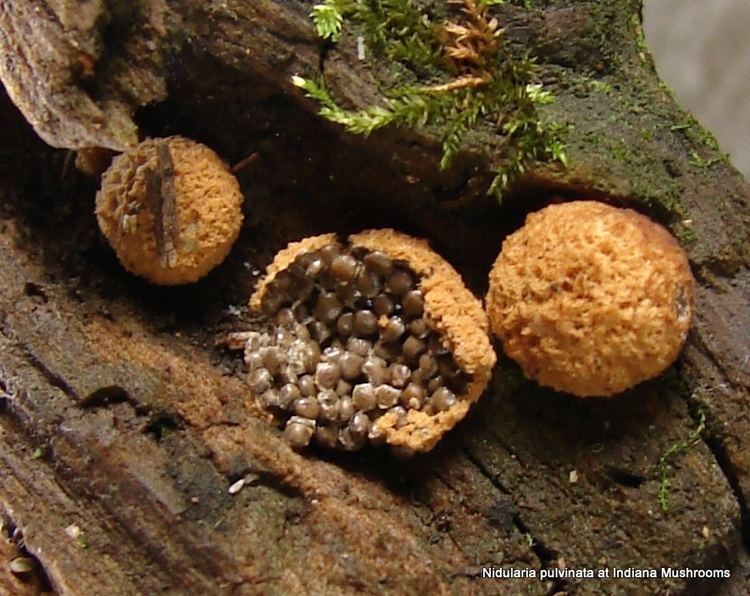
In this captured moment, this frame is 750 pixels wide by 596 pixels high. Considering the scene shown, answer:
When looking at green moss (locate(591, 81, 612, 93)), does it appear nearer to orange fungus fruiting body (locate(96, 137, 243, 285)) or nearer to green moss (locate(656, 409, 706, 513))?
green moss (locate(656, 409, 706, 513))

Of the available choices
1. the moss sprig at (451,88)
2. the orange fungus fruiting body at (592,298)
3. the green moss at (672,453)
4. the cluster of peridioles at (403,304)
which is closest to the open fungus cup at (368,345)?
the cluster of peridioles at (403,304)

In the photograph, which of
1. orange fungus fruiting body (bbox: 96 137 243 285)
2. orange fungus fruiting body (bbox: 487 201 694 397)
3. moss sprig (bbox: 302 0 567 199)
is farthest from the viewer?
orange fungus fruiting body (bbox: 96 137 243 285)

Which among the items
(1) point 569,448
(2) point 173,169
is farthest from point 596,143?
(2) point 173,169

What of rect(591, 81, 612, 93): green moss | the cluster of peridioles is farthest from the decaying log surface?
the cluster of peridioles

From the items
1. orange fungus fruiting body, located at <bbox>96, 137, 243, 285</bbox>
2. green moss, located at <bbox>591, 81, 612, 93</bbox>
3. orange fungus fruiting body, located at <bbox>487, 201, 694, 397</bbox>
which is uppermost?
green moss, located at <bbox>591, 81, 612, 93</bbox>

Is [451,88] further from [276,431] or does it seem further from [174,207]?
[276,431]

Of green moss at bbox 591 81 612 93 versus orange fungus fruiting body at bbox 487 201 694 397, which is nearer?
orange fungus fruiting body at bbox 487 201 694 397

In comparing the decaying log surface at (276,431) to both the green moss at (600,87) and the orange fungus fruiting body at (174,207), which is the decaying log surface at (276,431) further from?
the orange fungus fruiting body at (174,207)
